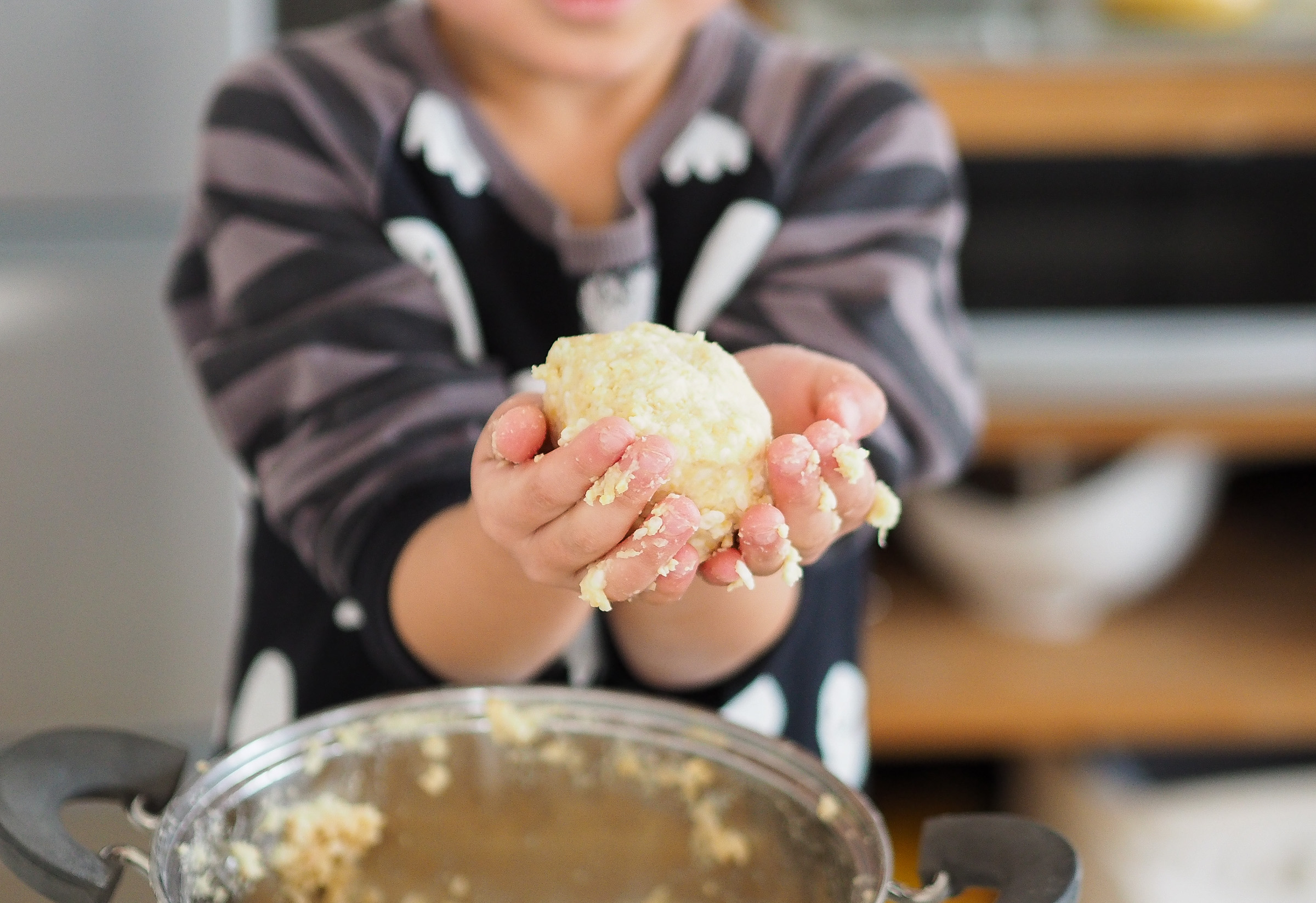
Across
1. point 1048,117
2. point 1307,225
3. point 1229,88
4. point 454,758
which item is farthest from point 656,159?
point 1307,225

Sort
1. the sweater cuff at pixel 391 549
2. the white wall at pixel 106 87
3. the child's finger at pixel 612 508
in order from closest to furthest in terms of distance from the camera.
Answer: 1. the child's finger at pixel 612 508
2. the sweater cuff at pixel 391 549
3. the white wall at pixel 106 87

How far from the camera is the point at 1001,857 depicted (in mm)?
428

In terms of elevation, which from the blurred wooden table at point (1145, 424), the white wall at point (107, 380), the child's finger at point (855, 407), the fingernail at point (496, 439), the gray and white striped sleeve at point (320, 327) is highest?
the fingernail at point (496, 439)

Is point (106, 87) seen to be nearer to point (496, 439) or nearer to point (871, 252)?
point (871, 252)

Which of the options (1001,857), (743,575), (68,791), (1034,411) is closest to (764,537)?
(743,575)

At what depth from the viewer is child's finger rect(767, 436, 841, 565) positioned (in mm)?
398

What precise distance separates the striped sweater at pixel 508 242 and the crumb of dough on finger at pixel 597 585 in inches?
8.7

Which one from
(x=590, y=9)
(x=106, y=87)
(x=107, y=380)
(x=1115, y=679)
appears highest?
(x=590, y=9)

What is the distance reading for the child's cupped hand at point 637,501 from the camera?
38 cm

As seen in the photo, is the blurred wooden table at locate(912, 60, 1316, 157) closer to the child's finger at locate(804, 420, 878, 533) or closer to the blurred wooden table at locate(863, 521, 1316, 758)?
the blurred wooden table at locate(863, 521, 1316, 758)

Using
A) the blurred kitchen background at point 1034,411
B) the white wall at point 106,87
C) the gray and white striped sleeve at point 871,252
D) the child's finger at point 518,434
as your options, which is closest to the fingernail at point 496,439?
the child's finger at point 518,434

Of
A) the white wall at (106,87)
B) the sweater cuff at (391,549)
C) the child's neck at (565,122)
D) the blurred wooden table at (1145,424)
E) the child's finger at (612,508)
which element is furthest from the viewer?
the blurred wooden table at (1145,424)

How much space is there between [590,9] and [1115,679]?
0.90m

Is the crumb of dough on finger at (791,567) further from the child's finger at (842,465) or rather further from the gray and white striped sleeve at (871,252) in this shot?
the gray and white striped sleeve at (871,252)
